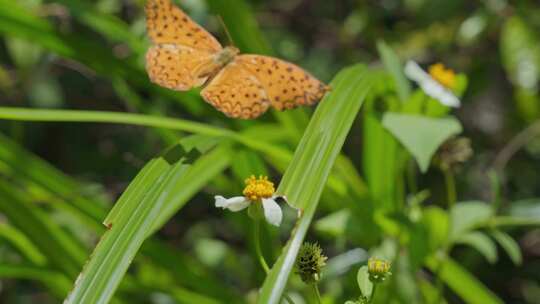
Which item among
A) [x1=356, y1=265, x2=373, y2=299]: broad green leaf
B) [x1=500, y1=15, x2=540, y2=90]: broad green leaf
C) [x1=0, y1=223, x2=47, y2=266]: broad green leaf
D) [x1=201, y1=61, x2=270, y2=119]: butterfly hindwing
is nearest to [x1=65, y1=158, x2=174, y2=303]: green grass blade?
[x1=201, y1=61, x2=270, y2=119]: butterfly hindwing

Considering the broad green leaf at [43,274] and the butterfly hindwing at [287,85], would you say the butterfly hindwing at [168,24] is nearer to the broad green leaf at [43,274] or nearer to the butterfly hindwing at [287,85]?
the butterfly hindwing at [287,85]

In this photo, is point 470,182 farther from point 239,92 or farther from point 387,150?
point 239,92

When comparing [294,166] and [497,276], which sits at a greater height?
[497,276]

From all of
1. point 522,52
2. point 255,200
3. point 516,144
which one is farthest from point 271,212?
point 516,144

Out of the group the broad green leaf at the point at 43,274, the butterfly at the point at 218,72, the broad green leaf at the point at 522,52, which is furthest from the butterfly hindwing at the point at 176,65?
the broad green leaf at the point at 522,52

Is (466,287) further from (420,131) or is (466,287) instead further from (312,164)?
(312,164)

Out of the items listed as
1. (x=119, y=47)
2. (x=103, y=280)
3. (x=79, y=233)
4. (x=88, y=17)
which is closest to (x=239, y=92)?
(x=103, y=280)
